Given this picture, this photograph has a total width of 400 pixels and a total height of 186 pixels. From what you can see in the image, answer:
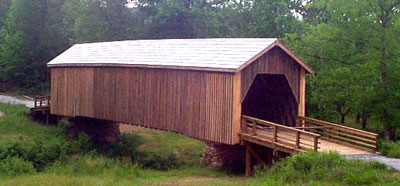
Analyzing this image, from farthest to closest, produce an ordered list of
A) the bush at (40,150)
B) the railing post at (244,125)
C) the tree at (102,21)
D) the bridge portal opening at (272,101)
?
the tree at (102,21), the bush at (40,150), the bridge portal opening at (272,101), the railing post at (244,125)

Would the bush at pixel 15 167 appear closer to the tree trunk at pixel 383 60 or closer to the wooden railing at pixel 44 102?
the wooden railing at pixel 44 102

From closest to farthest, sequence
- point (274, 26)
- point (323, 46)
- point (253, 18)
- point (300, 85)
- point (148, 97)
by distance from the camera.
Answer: point (300, 85) → point (148, 97) → point (323, 46) → point (274, 26) → point (253, 18)

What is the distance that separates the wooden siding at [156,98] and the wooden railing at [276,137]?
48cm

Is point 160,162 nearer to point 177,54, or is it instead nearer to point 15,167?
point 177,54

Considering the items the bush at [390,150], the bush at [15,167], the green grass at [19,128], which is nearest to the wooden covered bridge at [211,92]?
the bush at [390,150]

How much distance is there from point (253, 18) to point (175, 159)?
2257cm

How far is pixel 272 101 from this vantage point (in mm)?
23938

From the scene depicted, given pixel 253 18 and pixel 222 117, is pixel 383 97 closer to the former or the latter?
pixel 222 117

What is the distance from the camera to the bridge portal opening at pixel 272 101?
2294 centimetres

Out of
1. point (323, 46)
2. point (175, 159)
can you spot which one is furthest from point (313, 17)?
point (175, 159)

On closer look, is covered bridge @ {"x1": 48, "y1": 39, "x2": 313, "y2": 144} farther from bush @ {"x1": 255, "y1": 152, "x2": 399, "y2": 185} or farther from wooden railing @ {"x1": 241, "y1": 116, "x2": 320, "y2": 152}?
bush @ {"x1": 255, "y1": 152, "x2": 399, "y2": 185}

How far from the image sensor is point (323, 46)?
28.8m

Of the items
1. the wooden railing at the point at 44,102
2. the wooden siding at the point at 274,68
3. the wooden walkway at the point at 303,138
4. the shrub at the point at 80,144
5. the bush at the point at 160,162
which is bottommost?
the bush at the point at 160,162

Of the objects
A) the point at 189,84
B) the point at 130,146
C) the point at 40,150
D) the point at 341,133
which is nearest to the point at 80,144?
the point at 40,150
